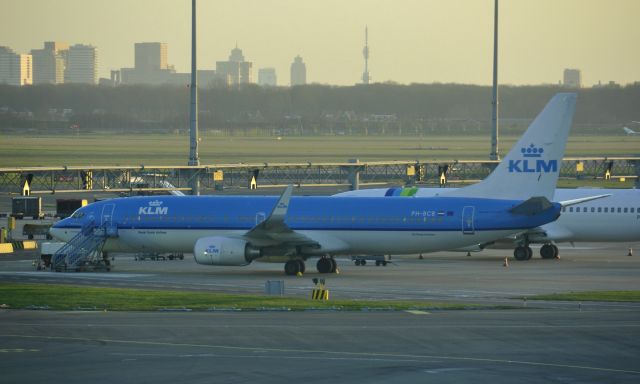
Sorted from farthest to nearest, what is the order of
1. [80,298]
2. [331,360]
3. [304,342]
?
1. [80,298]
2. [304,342]
3. [331,360]

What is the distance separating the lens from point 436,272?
168ft

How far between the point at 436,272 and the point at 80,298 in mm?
17792

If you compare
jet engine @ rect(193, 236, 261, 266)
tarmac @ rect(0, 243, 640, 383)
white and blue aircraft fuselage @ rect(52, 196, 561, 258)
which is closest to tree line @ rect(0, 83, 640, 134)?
white and blue aircraft fuselage @ rect(52, 196, 561, 258)

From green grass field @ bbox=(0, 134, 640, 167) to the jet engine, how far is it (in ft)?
255

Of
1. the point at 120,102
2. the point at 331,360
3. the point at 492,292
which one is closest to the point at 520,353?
the point at 331,360

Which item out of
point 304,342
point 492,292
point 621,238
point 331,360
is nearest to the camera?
point 331,360

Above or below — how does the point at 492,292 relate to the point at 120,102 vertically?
below

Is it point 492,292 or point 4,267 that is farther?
point 4,267

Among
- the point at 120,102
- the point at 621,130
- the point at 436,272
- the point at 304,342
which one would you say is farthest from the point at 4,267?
the point at 621,130

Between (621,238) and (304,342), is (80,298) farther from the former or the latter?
(621,238)

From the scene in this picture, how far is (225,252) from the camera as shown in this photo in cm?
4847

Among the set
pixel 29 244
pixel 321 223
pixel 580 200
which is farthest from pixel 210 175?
pixel 321 223

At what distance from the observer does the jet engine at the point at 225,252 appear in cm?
4844

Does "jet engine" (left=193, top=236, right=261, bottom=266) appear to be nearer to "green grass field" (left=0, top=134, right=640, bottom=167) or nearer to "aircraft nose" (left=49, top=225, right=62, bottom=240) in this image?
"aircraft nose" (left=49, top=225, right=62, bottom=240)
